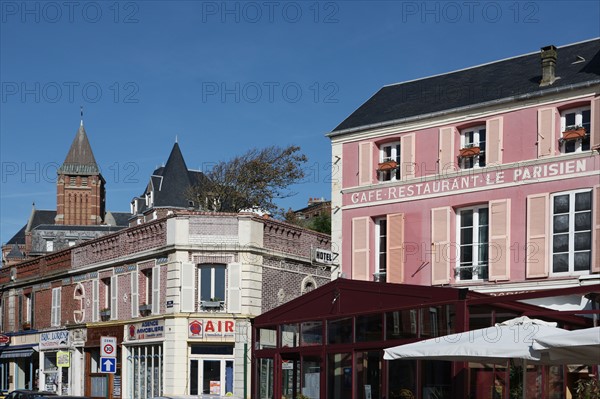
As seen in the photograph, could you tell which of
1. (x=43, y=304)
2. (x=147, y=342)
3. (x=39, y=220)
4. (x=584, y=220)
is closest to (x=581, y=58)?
(x=584, y=220)

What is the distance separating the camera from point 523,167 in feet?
71.8

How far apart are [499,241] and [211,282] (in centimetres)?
1334

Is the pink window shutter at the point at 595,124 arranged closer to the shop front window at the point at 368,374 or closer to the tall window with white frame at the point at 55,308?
the shop front window at the point at 368,374

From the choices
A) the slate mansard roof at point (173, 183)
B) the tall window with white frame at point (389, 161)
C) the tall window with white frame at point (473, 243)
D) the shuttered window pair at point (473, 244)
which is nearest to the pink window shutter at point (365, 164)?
the tall window with white frame at point (389, 161)

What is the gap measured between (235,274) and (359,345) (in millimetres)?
12179

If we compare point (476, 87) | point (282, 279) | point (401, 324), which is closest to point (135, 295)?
point (282, 279)

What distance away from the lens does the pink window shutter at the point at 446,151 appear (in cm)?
2325

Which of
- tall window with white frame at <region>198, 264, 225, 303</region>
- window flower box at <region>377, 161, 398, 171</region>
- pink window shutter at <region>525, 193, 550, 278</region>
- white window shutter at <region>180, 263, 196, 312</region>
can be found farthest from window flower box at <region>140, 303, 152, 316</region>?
pink window shutter at <region>525, 193, 550, 278</region>

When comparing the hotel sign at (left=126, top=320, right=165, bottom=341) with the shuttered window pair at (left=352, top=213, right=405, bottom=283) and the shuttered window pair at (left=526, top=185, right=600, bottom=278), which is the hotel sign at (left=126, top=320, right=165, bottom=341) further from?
the shuttered window pair at (left=526, top=185, right=600, bottom=278)

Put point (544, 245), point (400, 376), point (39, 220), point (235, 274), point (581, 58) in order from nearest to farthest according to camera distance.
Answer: point (400, 376), point (544, 245), point (581, 58), point (235, 274), point (39, 220)

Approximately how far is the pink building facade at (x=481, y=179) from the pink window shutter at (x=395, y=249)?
0.09 ft

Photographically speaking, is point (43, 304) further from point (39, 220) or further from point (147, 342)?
point (39, 220)

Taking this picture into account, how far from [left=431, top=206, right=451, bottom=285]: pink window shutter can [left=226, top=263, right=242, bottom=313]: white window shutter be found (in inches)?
417

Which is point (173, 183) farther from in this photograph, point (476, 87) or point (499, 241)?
point (499, 241)
